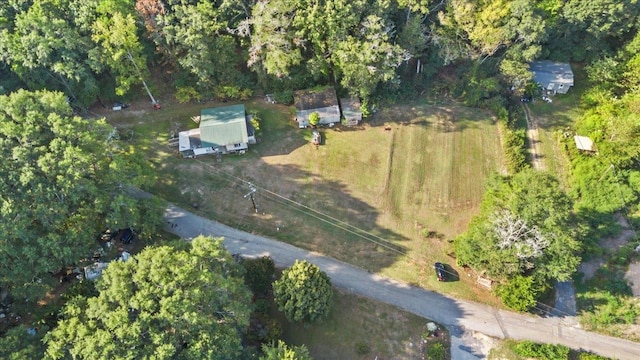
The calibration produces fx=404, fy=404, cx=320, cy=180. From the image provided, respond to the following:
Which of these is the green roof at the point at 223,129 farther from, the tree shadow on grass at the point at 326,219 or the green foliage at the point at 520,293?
the green foliage at the point at 520,293

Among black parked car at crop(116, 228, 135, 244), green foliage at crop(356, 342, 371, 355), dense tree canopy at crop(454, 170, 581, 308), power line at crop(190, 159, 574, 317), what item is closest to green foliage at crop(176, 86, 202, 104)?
power line at crop(190, 159, 574, 317)

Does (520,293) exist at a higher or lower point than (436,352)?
higher

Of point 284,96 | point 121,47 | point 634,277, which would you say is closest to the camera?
point 634,277

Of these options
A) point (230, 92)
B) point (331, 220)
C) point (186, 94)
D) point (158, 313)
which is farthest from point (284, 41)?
point (158, 313)

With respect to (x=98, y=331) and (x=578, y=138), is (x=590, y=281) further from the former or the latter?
(x=98, y=331)

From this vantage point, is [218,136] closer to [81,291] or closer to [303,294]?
[81,291]

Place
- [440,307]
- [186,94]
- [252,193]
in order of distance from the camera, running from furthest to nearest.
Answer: [186,94] → [252,193] → [440,307]

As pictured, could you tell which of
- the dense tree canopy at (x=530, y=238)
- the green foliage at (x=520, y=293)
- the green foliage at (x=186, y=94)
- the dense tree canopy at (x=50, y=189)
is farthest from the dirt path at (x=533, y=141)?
the dense tree canopy at (x=50, y=189)
